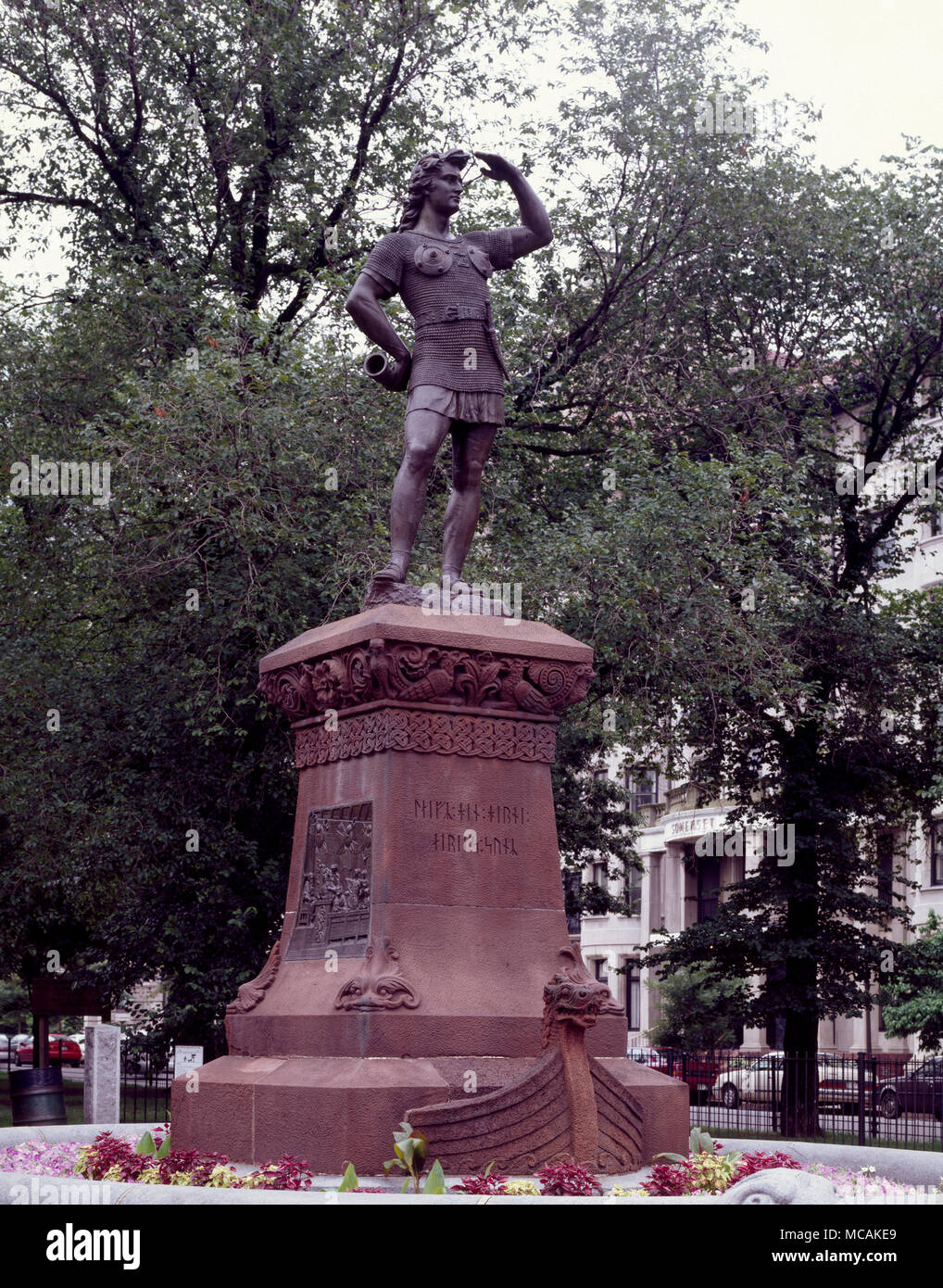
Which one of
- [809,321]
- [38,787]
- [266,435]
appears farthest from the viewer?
[809,321]

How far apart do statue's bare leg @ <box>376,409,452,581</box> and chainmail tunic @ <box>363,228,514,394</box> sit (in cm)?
25

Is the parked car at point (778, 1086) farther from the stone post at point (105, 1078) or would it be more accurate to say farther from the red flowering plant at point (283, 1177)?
the red flowering plant at point (283, 1177)

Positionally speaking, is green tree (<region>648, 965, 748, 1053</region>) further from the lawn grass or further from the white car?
the lawn grass

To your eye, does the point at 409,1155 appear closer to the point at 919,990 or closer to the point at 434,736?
the point at 434,736

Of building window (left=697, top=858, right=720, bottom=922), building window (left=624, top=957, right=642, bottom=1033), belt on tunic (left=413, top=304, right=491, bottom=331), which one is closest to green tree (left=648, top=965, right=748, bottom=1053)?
building window (left=697, top=858, right=720, bottom=922)

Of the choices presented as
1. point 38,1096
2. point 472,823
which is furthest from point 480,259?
point 38,1096

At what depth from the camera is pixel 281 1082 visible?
856 cm

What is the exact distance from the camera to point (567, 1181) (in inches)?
291

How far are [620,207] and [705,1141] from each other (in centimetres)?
1731

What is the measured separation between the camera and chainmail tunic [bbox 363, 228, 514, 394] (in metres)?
10.1

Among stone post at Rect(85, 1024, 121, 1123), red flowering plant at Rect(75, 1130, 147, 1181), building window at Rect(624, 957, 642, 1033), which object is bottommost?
building window at Rect(624, 957, 642, 1033)

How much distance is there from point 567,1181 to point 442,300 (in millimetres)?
5248

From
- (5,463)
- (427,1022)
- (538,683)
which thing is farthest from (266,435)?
(427,1022)

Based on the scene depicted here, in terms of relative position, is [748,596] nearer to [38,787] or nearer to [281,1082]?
[38,787]
